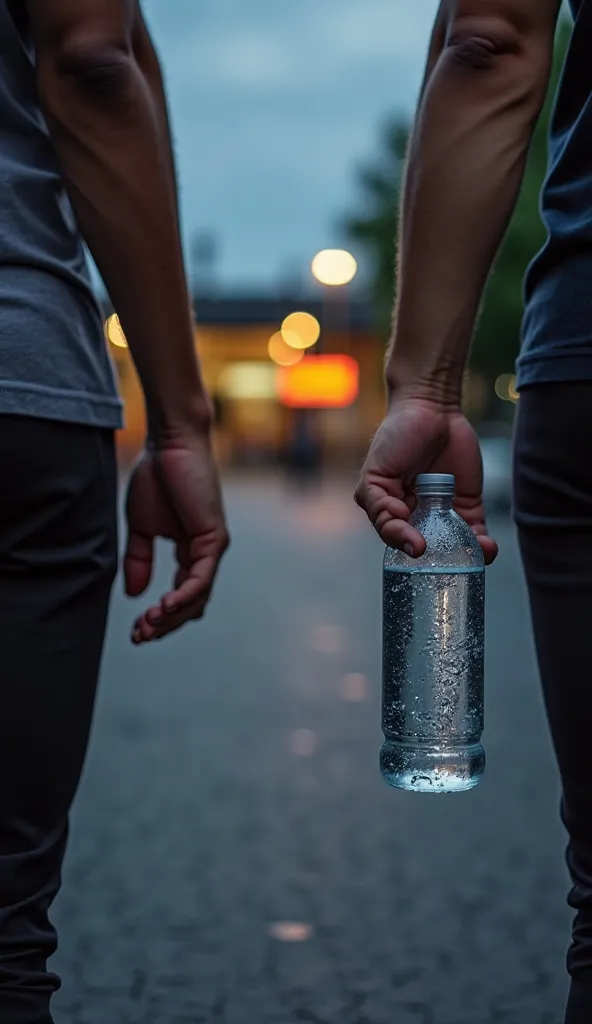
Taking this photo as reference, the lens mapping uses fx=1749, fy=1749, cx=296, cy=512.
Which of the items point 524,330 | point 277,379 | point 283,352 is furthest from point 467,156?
point 277,379

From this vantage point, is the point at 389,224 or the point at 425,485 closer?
the point at 425,485

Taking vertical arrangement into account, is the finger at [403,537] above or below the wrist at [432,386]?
Answer: below

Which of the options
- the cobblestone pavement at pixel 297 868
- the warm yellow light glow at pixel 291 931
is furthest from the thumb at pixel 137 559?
the warm yellow light glow at pixel 291 931

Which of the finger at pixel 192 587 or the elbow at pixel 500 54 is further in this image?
the finger at pixel 192 587

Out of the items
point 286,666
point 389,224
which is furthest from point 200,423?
point 389,224

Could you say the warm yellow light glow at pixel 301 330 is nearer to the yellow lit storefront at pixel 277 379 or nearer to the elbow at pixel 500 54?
the yellow lit storefront at pixel 277 379

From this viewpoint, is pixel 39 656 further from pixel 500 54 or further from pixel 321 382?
pixel 321 382

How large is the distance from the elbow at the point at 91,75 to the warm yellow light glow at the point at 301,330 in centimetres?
5364

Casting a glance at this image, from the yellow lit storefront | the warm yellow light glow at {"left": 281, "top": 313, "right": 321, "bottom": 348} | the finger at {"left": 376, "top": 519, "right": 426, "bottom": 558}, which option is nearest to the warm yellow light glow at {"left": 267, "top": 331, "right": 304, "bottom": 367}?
the yellow lit storefront

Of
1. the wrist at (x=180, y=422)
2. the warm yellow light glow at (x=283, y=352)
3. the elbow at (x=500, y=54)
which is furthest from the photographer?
the warm yellow light glow at (x=283, y=352)

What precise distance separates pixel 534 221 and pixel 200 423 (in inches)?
1348

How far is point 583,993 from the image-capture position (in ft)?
6.94

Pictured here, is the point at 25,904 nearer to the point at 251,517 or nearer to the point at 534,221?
the point at 251,517

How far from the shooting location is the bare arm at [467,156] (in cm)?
223
